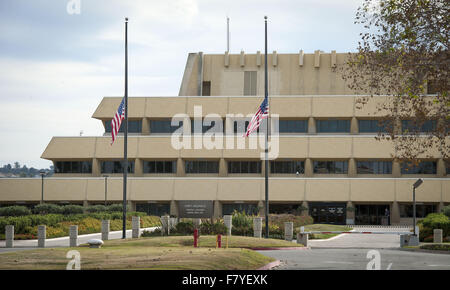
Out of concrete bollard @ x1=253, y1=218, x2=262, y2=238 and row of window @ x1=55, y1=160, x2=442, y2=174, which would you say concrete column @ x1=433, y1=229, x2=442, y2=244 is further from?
row of window @ x1=55, y1=160, x2=442, y2=174

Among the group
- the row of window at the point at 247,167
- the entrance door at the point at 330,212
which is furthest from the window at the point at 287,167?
the entrance door at the point at 330,212

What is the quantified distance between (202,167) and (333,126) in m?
14.8

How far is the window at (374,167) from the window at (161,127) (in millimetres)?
20287

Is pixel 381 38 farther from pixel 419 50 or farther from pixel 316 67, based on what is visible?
pixel 316 67

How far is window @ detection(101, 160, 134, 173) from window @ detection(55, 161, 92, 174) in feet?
5.86

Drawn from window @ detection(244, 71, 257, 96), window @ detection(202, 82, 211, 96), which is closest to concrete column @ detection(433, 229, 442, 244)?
window @ detection(244, 71, 257, 96)

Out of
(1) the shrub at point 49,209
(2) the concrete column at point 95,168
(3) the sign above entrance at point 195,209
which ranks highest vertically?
(2) the concrete column at point 95,168

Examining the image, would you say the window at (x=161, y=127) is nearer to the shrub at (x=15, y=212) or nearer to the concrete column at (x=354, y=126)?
the concrete column at (x=354, y=126)

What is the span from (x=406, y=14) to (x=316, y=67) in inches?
2151

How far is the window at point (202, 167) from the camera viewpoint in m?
72.2

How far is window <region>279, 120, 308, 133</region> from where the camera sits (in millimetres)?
72312

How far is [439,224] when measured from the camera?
3847 centimetres
